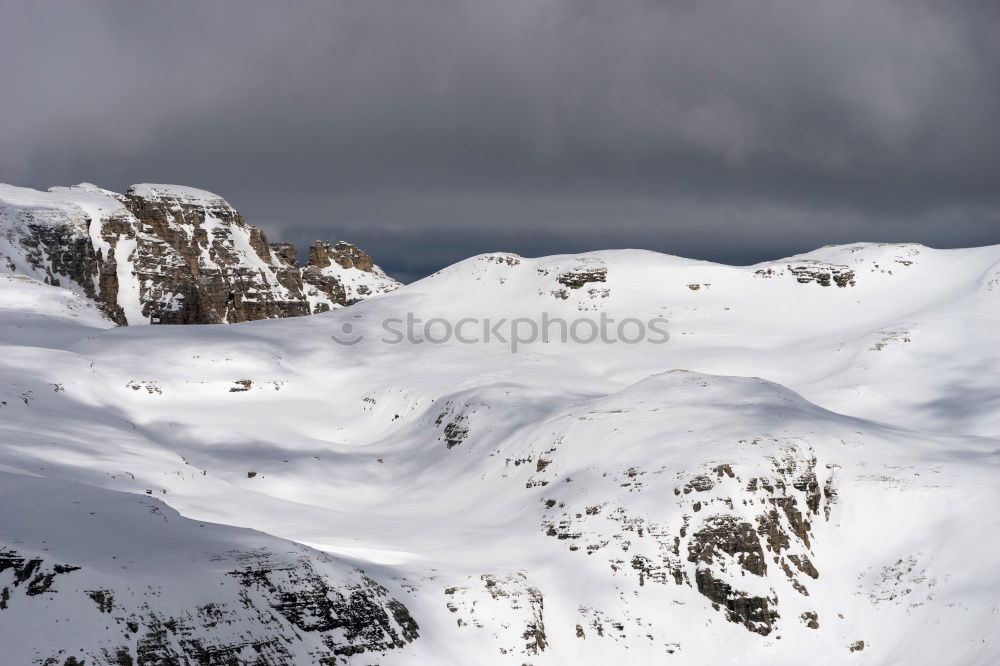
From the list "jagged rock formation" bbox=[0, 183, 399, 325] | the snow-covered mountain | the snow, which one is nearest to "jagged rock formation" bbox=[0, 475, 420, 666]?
the snow-covered mountain

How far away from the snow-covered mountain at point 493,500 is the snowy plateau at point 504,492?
0.46 ft

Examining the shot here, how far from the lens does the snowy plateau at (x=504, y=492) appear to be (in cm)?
2780

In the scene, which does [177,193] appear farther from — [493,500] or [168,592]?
[168,592]

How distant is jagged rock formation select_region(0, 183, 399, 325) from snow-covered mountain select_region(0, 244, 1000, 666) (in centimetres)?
5670

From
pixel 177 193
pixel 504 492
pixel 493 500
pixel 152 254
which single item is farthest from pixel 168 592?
pixel 177 193

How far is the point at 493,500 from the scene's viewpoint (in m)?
46.4

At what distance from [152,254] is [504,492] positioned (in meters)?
127

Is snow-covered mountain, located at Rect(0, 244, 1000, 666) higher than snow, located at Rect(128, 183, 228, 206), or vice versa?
snow, located at Rect(128, 183, 228, 206)

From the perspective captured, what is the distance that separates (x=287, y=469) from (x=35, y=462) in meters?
16.2

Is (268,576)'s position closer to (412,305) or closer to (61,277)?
(412,305)

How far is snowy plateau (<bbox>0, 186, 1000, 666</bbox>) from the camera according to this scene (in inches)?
1094

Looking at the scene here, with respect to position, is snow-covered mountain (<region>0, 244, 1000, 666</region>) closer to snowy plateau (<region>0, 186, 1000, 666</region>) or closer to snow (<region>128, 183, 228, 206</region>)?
snowy plateau (<region>0, 186, 1000, 666</region>)

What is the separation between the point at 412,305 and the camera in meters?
101

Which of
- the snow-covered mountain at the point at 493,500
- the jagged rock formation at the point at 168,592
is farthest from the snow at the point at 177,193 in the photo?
the jagged rock formation at the point at 168,592
